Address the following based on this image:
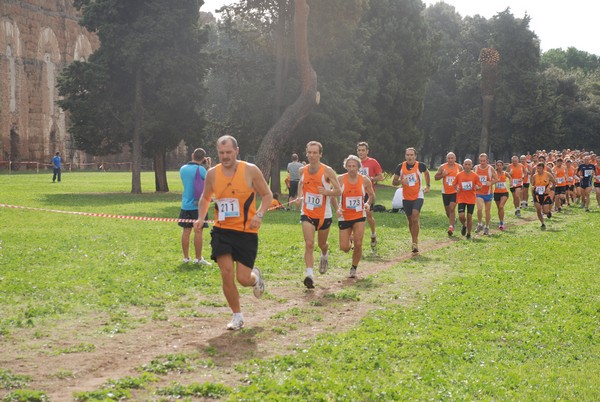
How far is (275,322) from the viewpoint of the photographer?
8.65m

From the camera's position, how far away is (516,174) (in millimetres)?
26641

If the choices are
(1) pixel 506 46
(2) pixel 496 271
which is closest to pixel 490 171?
(2) pixel 496 271

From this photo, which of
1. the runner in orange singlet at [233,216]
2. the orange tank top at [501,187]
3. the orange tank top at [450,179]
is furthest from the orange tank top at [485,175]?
the runner in orange singlet at [233,216]

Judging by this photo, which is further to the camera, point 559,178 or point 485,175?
point 559,178

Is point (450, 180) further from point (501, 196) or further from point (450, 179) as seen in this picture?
point (501, 196)

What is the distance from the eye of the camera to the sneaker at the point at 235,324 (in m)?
8.20

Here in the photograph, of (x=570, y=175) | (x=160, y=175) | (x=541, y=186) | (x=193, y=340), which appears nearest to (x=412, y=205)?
(x=541, y=186)

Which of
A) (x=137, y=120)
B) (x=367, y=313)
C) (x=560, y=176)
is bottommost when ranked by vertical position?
(x=367, y=313)

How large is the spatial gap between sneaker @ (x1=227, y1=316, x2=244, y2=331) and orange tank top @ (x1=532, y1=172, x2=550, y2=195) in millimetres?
16318

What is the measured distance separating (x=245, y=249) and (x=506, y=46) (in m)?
67.0

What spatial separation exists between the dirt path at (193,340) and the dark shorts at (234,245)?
867 millimetres

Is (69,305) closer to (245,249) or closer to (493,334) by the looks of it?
(245,249)

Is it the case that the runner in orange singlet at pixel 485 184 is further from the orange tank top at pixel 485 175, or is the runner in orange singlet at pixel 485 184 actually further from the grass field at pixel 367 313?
the grass field at pixel 367 313

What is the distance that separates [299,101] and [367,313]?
21413 mm
